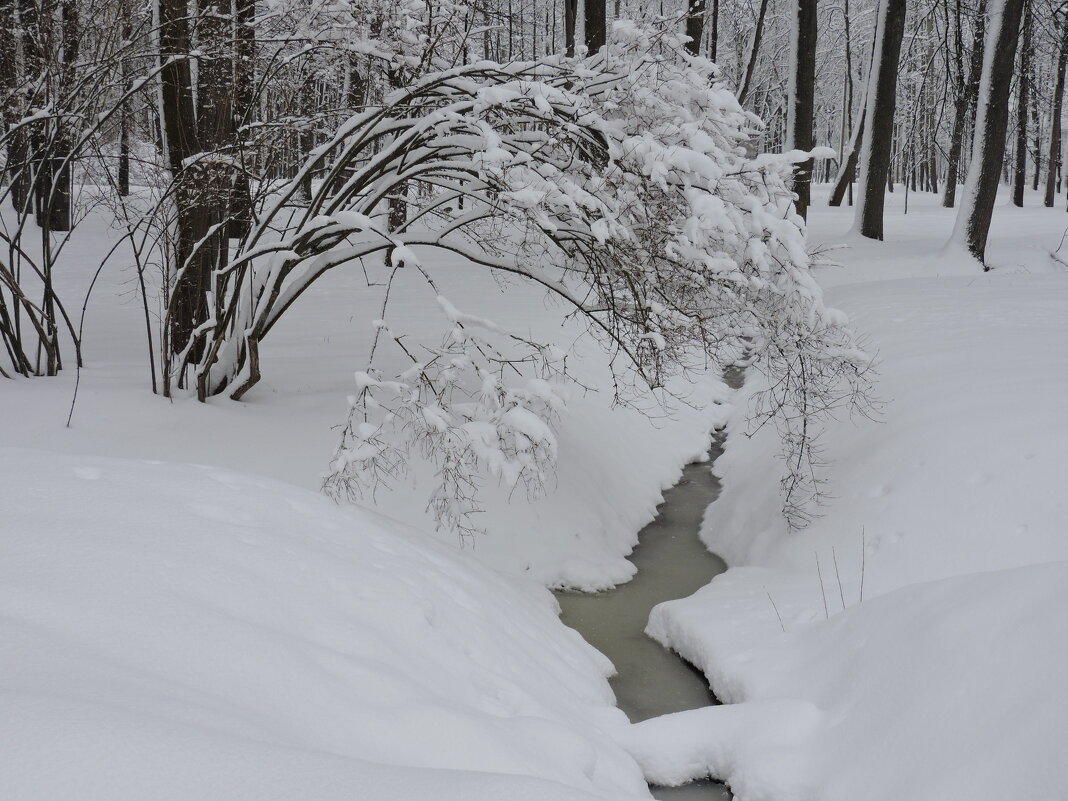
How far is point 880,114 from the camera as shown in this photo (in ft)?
44.8

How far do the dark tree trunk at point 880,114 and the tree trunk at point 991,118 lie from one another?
144 centimetres

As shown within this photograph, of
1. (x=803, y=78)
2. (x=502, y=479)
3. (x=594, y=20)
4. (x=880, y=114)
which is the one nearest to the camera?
(x=502, y=479)

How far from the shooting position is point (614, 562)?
6.65m

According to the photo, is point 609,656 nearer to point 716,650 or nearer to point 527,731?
point 716,650

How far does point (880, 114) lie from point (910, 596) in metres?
11.8

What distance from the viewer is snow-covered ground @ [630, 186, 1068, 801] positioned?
10.2 ft

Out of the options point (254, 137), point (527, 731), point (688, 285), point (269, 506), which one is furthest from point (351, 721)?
point (254, 137)

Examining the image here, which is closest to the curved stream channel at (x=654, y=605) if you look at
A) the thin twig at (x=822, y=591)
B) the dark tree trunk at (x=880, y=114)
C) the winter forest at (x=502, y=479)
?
the winter forest at (x=502, y=479)

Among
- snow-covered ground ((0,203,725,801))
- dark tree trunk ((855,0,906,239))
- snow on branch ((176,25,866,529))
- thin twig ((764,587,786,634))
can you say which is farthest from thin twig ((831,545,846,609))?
dark tree trunk ((855,0,906,239))

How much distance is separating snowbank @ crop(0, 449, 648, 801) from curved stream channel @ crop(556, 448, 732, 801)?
474mm

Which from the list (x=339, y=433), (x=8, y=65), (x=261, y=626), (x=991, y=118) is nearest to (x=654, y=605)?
(x=339, y=433)

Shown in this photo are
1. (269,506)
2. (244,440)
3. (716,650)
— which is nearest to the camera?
(269,506)

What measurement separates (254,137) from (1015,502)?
643 cm

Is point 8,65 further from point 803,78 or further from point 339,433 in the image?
point 803,78
